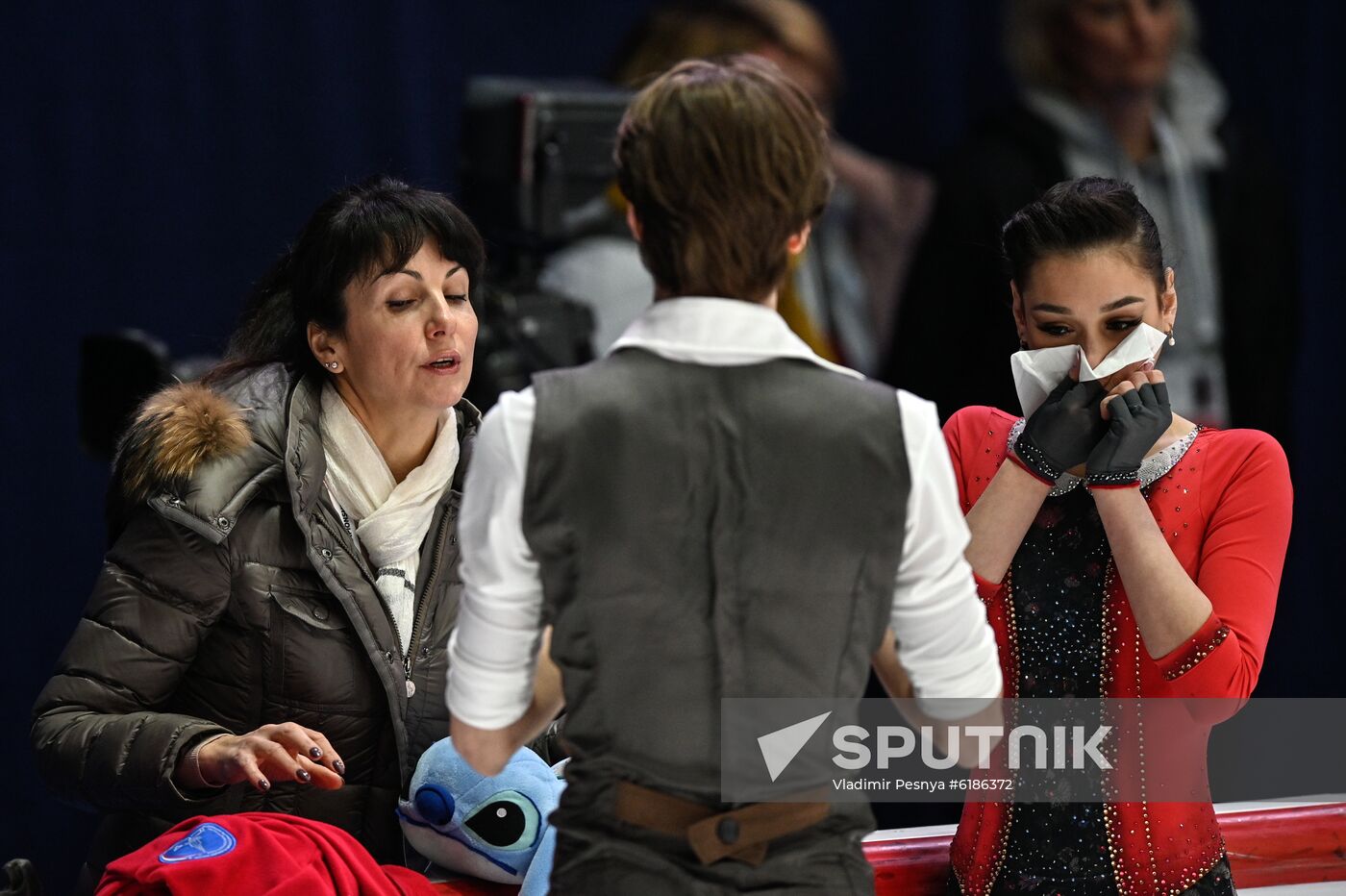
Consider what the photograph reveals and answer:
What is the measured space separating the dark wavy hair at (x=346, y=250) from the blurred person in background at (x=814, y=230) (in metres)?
1.43

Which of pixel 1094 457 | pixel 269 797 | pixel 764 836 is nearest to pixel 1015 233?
pixel 1094 457

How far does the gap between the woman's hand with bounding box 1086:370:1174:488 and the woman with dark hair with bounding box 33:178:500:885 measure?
0.70m

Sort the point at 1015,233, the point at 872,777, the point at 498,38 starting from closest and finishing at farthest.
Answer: the point at 1015,233 → the point at 872,777 → the point at 498,38

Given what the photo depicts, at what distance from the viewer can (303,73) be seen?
3.36m

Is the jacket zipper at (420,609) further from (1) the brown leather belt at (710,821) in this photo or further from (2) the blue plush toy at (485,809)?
(1) the brown leather belt at (710,821)

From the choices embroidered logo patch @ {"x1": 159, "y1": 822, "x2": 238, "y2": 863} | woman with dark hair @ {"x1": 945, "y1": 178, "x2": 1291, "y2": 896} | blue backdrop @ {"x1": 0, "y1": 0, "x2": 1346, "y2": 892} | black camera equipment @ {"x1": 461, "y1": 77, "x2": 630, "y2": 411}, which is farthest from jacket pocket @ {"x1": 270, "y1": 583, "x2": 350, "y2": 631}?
blue backdrop @ {"x1": 0, "y1": 0, "x2": 1346, "y2": 892}

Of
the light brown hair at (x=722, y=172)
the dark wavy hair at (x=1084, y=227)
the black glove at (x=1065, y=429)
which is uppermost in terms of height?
the light brown hair at (x=722, y=172)

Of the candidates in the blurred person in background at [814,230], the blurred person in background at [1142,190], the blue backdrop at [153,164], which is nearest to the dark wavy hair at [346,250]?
the blue backdrop at [153,164]

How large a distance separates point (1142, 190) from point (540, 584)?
8.39 feet

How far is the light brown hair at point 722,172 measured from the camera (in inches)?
44.1

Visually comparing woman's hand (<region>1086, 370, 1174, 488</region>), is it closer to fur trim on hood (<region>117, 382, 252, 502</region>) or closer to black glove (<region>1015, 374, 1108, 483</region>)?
black glove (<region>1015, 374, 1108, 483</region>)

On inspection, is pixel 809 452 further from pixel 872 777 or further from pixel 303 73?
pixel 303 73

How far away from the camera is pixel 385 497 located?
5.73 ft

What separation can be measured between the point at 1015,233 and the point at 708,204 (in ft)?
1.58
